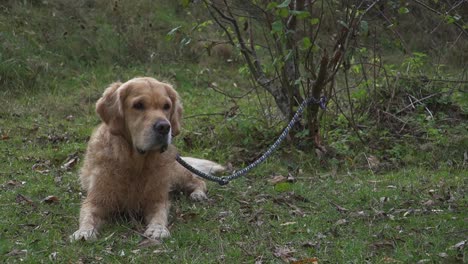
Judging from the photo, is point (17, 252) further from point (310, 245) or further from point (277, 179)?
point (277, 179)

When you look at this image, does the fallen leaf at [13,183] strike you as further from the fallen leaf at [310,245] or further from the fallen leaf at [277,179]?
the fallen leaf at [310,245]

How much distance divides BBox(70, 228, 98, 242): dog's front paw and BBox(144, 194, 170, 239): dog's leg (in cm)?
34

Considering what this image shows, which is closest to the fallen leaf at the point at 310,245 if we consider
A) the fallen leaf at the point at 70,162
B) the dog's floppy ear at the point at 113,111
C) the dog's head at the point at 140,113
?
the dog's head at the point at 140,113

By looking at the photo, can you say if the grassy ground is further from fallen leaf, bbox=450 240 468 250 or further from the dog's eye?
the dog's eye

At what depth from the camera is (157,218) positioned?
4.66 metres

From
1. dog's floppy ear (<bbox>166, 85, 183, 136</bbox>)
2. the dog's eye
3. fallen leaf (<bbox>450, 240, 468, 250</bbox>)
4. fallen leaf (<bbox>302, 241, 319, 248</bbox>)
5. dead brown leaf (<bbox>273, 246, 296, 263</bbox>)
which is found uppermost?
the dog's eye

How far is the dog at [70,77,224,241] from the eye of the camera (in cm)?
457

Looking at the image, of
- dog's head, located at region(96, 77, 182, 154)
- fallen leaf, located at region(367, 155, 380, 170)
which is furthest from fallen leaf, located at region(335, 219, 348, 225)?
fallen leaf, located at region(367, 155, 380, 170)

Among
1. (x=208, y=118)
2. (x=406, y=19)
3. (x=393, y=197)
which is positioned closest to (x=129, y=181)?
(x=393, y=197)

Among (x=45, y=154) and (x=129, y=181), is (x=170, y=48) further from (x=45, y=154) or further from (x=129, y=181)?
(x=129, y=181)

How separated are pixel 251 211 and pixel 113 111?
129 centimetres

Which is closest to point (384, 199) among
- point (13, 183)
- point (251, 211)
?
point (251, 211)

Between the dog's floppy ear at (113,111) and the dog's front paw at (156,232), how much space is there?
0.77 meters

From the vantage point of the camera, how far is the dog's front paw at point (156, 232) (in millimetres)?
4359
